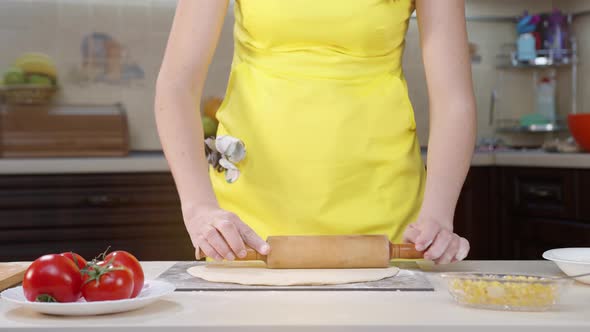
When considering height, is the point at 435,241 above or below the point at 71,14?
below

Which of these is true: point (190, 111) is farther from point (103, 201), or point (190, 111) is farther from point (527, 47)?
point (527, 47)

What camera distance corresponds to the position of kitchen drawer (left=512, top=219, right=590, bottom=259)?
2.78 meters

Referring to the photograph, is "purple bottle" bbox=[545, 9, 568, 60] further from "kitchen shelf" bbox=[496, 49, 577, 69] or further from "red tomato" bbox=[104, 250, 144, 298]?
"red tomato" bbox=[104, 250, 144, 298]

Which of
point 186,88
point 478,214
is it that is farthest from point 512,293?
point 478,214

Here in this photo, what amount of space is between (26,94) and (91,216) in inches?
27.4

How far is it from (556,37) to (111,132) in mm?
1768

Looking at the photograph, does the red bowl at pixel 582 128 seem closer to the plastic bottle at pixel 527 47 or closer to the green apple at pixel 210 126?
the plastic bottle at pixel 527 47

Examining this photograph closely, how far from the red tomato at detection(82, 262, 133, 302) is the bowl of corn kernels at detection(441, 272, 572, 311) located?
0.38 metres

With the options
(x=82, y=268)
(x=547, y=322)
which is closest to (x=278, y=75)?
(x=82, y=268)

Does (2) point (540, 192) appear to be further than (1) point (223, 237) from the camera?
Yes

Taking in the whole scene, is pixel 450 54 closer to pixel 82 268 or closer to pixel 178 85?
pixel 178 85

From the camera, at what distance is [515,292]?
0.96 m

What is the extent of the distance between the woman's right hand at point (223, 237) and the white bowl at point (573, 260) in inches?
16.1

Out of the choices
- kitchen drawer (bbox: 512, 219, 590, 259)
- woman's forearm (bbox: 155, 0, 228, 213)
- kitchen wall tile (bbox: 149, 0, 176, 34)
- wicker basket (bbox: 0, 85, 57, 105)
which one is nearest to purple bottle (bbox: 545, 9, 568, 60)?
kitchen drawer (bbox: 512, 219, 590, 259)
